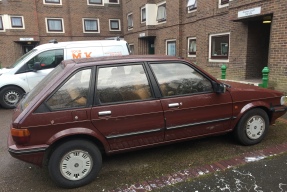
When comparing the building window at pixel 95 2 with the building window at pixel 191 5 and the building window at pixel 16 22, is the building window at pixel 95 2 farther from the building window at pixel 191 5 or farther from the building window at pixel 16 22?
the building window at pixel 191 5

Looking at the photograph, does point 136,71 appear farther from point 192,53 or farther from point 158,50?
point 158,50

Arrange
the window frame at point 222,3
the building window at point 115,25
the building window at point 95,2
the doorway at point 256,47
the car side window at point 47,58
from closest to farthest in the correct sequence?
the car side window at point 47,58 → the doorway at point 256,47 → the window frame at point 222,3 → the building window at point 95,2 → the building window at point 115,25

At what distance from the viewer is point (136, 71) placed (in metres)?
3.18

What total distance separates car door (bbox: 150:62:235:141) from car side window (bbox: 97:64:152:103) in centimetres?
23

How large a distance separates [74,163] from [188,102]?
177cm

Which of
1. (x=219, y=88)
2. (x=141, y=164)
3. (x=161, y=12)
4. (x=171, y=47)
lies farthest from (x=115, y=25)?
(x=141, y=164)

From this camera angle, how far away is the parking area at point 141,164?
2984mm

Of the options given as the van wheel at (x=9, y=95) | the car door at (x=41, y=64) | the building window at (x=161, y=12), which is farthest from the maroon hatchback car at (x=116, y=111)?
the building window at (x=161, y=12)

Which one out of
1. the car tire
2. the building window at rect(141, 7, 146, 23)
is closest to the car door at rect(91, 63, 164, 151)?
the car tire

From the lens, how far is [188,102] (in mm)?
3293

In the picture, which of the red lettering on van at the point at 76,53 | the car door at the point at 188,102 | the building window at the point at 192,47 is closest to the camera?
the car door at the point at 188,102

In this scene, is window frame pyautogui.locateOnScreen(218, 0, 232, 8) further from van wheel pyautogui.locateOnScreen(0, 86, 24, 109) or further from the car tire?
van wheel pyautogui.locateOnScreen(0, 86, 24, 109)

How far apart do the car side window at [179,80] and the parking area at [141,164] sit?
1.04 m

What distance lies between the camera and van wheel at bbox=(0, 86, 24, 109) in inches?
274
